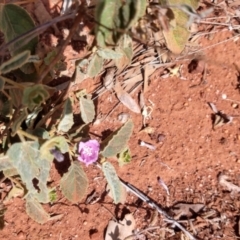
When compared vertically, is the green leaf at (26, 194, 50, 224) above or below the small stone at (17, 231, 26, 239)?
above

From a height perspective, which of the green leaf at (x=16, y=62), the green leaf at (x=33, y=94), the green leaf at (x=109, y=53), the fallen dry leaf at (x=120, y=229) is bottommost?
the fallen dry leaf at (x=120, y=229)

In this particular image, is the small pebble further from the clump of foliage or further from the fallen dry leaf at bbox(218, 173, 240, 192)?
the fallen dry leaf at bbox(218, 173, 240, 192)

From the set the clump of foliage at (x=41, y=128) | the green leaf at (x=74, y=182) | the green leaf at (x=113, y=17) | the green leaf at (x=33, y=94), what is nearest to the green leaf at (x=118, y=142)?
the clump of foliage at (x=41, y=128)

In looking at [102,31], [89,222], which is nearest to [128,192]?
[89,222]

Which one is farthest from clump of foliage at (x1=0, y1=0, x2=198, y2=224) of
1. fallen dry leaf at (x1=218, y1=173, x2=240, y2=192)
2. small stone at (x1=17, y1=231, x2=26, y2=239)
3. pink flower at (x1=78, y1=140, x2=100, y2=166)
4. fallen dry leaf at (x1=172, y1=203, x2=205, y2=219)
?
fallen dry leaf at (x1=218, y1=173, x2=240, y2=192)

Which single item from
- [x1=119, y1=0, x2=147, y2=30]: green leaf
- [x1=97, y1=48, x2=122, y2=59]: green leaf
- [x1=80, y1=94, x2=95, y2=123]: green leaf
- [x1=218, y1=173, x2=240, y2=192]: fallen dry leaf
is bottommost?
[x1=218, y1=173, x2=240, y2=192]: fallen dry leaf

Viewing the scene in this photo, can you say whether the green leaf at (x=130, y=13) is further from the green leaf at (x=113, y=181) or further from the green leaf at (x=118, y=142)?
the green leaf at (x=113, y=181)

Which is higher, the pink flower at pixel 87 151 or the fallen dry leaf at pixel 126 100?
the pink flower at pixel 87 151

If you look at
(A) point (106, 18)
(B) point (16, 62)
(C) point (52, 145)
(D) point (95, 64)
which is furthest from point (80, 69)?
(A) point (106, 18)
